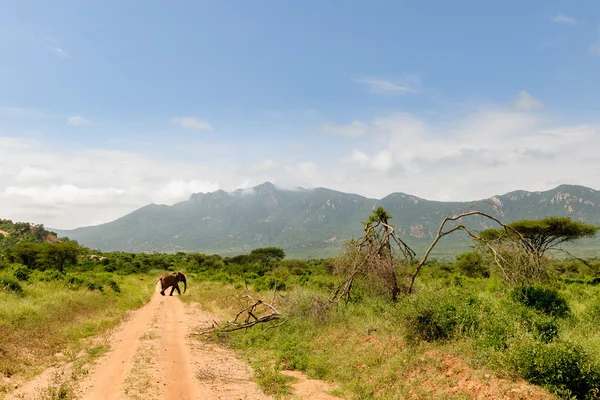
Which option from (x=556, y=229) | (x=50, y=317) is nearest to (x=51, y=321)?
(x=50, y=317)

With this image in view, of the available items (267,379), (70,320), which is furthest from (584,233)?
(70,320)

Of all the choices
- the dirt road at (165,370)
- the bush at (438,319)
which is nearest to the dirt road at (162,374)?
the dirt road at (165,370)

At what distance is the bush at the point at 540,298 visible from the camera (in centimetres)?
1298

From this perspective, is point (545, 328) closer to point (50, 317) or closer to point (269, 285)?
point (50, 317)

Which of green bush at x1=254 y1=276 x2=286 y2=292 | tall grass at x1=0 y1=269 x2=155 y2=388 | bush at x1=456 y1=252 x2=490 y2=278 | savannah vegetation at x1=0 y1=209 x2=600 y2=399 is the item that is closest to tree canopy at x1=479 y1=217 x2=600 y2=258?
bush at x1=456 y1=252 x2=490 y2=278

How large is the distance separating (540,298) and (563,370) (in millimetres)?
6640

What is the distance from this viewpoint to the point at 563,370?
7.45 meters

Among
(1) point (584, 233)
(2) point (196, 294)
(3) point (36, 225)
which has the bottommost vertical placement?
(2) point (196, 294)

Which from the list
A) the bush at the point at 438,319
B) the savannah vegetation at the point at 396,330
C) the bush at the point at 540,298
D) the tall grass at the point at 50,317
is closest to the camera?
the savannah vegetation at the point at 396,330

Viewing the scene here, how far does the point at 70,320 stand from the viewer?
1684 cm

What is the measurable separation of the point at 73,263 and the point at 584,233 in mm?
68550

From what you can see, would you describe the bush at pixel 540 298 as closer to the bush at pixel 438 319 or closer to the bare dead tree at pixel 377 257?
the bush at pixel 438 319

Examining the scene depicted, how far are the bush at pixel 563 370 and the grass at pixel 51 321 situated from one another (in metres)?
11.0

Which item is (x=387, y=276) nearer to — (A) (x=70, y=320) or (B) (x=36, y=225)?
(A) (x=70, y=320)
